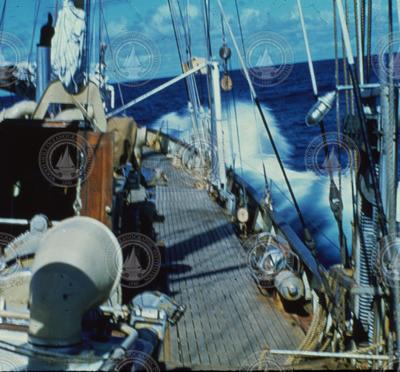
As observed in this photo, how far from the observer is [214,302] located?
791cm

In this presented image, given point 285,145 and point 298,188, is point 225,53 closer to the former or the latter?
point 298,188

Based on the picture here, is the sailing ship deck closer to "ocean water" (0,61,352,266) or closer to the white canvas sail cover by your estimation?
"ocean water" (0,61,352,266)

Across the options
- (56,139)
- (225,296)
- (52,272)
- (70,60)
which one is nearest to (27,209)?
(56,139)

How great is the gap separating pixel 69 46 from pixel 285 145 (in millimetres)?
26719

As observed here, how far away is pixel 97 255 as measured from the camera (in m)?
4.07

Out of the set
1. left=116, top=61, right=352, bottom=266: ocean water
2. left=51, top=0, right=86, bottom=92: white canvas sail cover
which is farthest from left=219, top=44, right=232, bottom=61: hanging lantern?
left=51, top=0, right=86, bottom=92: white canvas sail cover

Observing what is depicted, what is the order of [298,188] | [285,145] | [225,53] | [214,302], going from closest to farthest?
[214,302], [225,53], [298,188], [285,145]

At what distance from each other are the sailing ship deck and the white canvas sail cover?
3165 millimetres

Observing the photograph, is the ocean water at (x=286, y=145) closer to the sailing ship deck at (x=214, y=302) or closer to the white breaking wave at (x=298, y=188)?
the white breaking wave at (x=298, y=188)

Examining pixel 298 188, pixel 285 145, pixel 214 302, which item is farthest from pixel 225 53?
pixel 285 145

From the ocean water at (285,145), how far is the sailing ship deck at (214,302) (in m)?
2.21

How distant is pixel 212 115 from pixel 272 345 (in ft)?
28.2

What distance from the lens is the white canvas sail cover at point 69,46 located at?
787cm

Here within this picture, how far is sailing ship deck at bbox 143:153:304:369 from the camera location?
21.2ft
